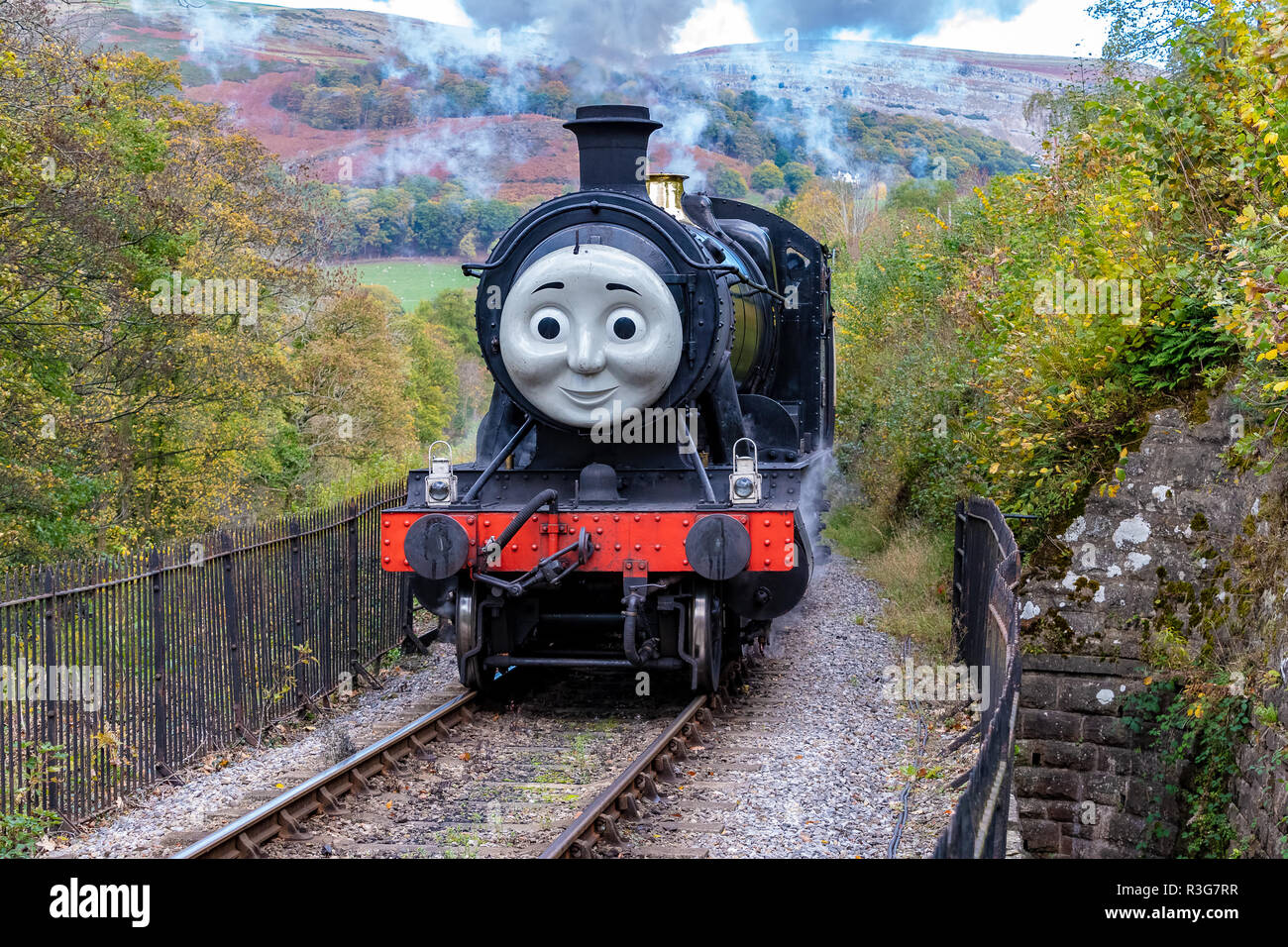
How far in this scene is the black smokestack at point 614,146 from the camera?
7.97 m

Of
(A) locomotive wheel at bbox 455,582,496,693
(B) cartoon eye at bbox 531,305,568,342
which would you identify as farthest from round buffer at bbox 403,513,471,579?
(B) cartoon eye at bbox 531,305,568,342

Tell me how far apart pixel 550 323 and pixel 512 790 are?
2882 mm

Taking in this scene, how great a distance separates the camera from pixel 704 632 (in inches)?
298

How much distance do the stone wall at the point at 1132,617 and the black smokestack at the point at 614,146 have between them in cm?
367

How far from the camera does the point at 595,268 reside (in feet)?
24.1

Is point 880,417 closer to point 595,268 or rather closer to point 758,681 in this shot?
point 758,681

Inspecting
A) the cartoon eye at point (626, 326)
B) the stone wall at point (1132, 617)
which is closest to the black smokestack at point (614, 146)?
the cartoon eye at point (626, 326)

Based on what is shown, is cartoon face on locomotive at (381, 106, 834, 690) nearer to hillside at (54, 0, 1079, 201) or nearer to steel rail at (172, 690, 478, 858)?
steel rail at (172, 690, 478, 858)

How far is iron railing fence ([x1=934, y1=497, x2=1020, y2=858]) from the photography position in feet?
11.8

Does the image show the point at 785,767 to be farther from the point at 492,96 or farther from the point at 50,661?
the point at 492,96

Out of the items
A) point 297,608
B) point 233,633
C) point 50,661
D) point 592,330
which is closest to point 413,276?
point 297,608

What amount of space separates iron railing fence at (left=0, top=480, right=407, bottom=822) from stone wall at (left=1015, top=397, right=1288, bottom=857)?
486cm

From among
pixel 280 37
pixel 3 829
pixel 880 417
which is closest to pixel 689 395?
pixel 3 829

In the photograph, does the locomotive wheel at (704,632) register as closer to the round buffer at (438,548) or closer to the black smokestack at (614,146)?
the round buffer at (438,548)
